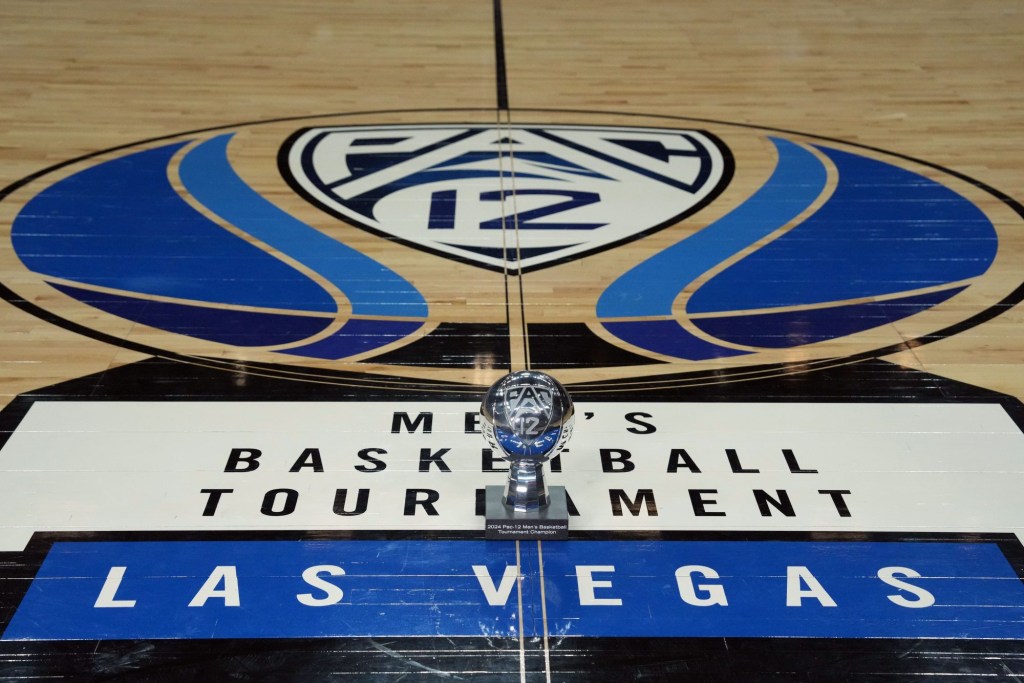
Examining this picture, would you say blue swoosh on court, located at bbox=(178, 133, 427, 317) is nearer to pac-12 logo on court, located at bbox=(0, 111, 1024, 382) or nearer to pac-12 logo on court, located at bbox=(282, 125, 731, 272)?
pac-12 logo on court, located at bbox=(0, 111, 1024, 382)

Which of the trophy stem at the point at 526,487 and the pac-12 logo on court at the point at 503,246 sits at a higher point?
the pac-12 logo on court at the point at 503,246

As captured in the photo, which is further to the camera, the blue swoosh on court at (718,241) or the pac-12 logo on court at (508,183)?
the pac-12 logo on court at (508,183)

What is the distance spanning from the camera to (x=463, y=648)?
2803 mm

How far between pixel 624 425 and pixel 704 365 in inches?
21.2

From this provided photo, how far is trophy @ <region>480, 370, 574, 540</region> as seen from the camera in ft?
9.98

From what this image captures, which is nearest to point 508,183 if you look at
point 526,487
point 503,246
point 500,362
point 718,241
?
point 503,246

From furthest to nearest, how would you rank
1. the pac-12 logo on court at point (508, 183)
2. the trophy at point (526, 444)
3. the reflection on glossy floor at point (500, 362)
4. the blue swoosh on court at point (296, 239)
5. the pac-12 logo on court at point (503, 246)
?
1. the pac-12 logo on court at point (508, 183)
2. the blue swoosh on court at point (296, 239)
3. the pac-12 logo on court at point (503, 246)
4. the trophy at point (526, 444)
5. the reflection on glossy floor at point (500, 362)

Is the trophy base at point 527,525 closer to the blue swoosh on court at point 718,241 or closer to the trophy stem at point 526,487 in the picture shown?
the trophy stem at point 526,487

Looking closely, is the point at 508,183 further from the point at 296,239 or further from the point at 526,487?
the point at 526,487

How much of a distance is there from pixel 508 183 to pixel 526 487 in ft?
9.00

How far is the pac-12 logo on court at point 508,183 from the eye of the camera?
5.14m

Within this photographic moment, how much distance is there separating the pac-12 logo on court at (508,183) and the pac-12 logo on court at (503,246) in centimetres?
2

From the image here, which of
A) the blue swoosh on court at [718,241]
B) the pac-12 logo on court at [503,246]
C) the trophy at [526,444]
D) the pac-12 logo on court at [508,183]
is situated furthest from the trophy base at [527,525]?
the pac-12 logo on court at [508,183]

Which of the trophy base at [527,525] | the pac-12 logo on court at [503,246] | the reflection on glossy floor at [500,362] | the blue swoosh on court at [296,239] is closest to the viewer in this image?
the reflection on glossy floor at [500,362]
